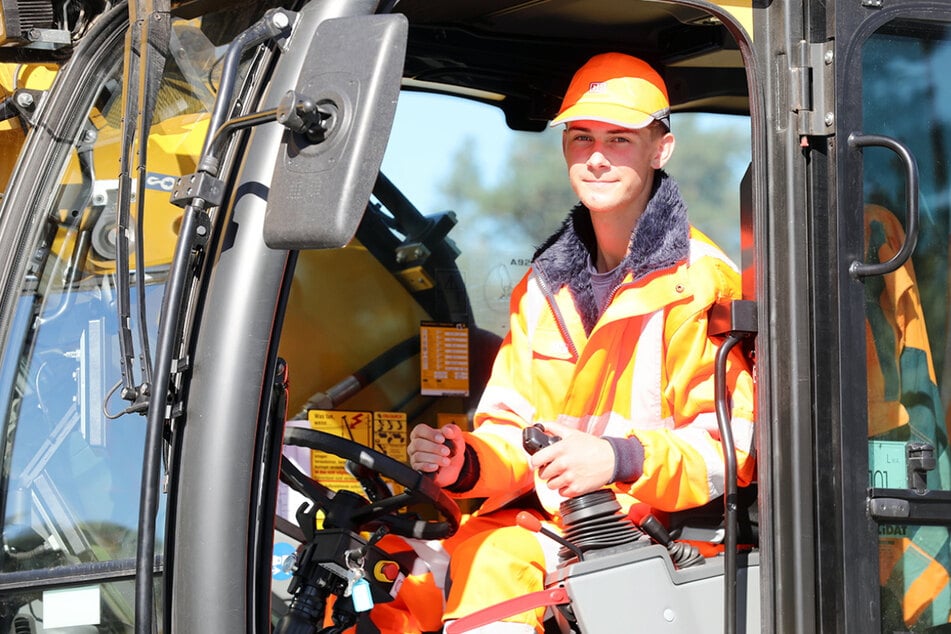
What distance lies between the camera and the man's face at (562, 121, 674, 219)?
2.82 metres

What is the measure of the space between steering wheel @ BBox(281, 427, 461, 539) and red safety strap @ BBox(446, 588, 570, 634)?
0.29 meters

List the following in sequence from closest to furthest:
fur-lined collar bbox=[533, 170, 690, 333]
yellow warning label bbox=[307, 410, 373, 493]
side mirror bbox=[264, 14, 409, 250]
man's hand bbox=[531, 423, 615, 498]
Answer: side mirror bbox=[264, 14, 409, 250]
man's hand bbox=[531, 423, 615, 498]
fur-lined collar bbox=[533, 170, 690, 333]
yellow warning label bbox=[307, 410, 373, 493]

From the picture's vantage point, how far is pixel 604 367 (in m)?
2.76

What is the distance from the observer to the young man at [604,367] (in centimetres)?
244

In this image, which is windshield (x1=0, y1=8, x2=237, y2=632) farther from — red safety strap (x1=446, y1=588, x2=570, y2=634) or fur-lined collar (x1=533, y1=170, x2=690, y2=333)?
fur-lined collar (x1=533, y1=170, x2=690, y2=333)

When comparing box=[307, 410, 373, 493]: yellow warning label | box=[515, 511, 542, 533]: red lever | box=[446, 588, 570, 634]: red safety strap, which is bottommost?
box=[446, 588, 570, 634]: red safety strap

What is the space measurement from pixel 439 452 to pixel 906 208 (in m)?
1.10

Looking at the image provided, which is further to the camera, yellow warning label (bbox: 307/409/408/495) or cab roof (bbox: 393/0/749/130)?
yellow warning label (bbox: 307/409/408/495)

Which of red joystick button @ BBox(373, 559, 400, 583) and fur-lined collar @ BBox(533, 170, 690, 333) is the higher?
fur-lined collar @ BBox(533, 170, 690, 333)

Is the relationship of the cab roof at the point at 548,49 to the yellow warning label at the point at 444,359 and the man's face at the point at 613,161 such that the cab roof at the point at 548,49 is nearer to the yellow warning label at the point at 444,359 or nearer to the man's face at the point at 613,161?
the man's face at the point at 613,161

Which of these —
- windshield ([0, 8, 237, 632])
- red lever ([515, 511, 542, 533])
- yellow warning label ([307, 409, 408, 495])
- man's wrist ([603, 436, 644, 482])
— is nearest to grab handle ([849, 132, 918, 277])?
man's wrist ([603, 436, 644, 482])

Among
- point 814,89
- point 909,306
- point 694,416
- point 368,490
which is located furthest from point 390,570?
point 814,89

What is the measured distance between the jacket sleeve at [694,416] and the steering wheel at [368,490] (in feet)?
1.40

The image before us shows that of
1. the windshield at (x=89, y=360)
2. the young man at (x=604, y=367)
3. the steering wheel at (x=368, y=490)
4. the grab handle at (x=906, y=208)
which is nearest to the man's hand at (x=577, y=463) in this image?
the young man at (x=604, y=367)
